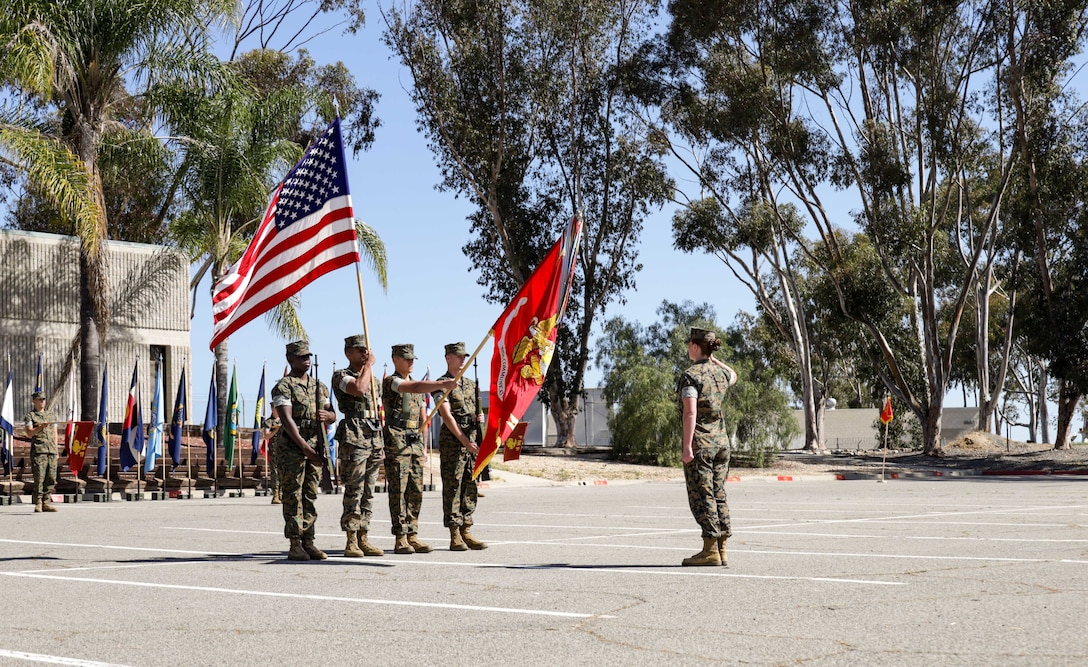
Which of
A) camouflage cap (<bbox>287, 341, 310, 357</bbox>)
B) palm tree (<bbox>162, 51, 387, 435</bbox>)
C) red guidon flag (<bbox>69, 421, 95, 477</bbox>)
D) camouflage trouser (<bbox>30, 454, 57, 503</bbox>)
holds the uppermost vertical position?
palm tree (<bbox>162, 51, 387, 435</bbox>)

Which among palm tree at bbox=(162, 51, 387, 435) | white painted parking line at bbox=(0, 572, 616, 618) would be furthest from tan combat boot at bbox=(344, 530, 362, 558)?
palm tree at bbox=(162, 51, 387, 435)

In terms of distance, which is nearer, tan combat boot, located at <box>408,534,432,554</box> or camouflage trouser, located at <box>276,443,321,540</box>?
camouflage trouser, located at <box>276,443,321,540</box>

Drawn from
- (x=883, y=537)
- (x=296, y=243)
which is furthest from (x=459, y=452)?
(x=883, y=537)

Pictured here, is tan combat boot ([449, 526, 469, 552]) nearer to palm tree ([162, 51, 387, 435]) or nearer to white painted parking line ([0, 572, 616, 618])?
white painted parking line ([0, 572, 616, 618])

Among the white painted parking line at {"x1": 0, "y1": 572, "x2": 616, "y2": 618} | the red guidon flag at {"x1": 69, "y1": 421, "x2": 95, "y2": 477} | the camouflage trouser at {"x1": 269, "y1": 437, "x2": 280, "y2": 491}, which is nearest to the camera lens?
the white painted parking line at {"x1": 0, "y1": 572, "x2": 616, "y2": 618}

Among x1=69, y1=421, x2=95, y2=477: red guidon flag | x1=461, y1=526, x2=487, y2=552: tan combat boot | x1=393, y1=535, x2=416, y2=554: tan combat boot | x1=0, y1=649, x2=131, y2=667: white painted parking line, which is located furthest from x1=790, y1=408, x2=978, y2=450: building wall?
x1=0, y1=649, x2=131, y2=667: white painted parking line

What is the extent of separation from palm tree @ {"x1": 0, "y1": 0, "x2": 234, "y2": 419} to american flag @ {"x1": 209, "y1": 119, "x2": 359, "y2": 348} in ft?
51.0

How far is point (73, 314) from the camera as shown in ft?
110

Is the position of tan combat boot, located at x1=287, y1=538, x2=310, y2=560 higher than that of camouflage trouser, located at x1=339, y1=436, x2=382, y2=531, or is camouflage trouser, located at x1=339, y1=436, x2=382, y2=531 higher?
camouflage trouser, located at x1=339, y1=436, x2=382, y2=531

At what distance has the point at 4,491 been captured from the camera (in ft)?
82.4

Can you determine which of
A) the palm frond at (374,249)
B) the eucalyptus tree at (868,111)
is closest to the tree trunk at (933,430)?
the eucalyptus tree at (868,111)

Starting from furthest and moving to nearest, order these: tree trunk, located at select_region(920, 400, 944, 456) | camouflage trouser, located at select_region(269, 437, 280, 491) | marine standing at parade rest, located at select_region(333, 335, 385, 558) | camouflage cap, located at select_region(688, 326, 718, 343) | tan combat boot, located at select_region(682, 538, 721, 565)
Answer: tree trunk, located at select_region(920, 400, 944, 456), camouflage trouser, located at select_region(269, 437, 280, 491), marine standing at parade rest, located at select_region(333, 335, 385, 558), camouflage cap, located at select_region(688, 326, 718, 343), tan combat boot, located at select_region(682, 538, 721, 565)

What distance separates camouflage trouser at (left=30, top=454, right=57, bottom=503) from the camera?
803 inches

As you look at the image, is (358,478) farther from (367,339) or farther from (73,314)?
(73,314)
